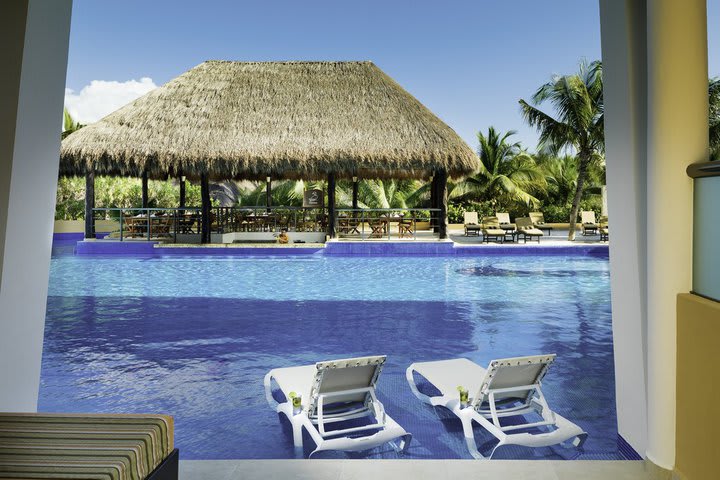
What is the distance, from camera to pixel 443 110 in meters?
35.3

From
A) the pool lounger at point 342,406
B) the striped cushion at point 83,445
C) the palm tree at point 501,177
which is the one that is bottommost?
the pool lounger at point 342,406

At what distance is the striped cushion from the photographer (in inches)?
60.7

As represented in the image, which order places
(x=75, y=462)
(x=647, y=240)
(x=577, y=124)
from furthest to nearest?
(x=577, y=124) < (x=647, y=240) < (x=75, y=462)

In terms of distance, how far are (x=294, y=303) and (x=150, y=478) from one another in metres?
6.01

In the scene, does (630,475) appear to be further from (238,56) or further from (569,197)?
(238,56)

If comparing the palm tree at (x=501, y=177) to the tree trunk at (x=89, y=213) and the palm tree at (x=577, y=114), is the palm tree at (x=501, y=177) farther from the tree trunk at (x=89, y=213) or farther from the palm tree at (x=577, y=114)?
the tree trunk at (x=89, y=213)

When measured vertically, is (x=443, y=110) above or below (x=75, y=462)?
above

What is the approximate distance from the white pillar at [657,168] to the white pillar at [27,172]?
2.59 m

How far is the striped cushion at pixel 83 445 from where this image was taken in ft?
5.06

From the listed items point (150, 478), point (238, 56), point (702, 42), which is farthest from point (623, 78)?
point (238, 56)

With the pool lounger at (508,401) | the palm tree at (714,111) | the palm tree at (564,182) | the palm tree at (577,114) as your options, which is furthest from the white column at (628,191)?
the palm tree at (564,182)

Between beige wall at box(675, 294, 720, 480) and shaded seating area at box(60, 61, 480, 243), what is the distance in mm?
11491

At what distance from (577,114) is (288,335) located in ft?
42.9

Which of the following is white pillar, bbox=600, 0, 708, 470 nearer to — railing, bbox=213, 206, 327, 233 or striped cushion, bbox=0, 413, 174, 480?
striped cushion, bbox=0, 413, 174, 480
